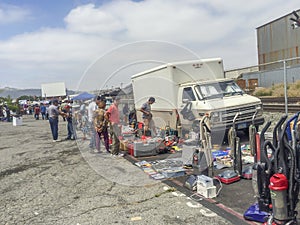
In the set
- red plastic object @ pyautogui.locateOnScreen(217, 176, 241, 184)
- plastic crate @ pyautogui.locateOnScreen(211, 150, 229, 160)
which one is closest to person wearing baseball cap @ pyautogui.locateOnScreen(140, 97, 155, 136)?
plastic crate @ pyautogui.locateOnScreen(211, 150, 229, 160)

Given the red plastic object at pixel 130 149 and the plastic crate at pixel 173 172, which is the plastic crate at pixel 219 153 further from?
the red plastic object at pixel 130 149

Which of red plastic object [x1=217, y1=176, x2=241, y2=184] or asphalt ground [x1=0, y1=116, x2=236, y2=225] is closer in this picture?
asphalt ground [x1=0, y1=116, x2=236, y2=225]

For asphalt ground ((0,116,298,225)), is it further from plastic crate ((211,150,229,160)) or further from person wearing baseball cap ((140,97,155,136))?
person wearing baseball cap ((140,97,155,136))

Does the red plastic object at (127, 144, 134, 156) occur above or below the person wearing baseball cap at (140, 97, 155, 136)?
below

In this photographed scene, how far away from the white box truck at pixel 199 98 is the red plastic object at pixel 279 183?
553cm

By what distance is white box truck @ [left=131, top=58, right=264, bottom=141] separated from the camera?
9.37m

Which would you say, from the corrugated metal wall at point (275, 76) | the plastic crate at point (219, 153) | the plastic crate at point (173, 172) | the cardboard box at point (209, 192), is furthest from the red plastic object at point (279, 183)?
the corrugated metal wall at point (275, 76)

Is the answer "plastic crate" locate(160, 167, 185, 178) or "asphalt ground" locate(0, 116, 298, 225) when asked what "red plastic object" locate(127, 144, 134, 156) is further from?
"plastic crate" locate(160, 167, 185, 178)

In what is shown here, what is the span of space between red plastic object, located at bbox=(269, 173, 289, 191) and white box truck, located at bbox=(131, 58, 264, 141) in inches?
218

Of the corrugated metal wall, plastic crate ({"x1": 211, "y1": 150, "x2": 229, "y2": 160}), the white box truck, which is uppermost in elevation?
the corrugated metal wall

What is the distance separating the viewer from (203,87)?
10148 millimetres

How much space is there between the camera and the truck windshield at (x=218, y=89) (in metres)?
9.93

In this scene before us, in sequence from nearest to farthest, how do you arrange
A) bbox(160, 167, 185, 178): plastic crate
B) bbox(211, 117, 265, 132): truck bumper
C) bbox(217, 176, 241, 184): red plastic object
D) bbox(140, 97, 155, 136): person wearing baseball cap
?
bbox(217, 176, 241, 184): red plastic object < bbox(160, 167, 185, 178): plastic crate < bbox(211, 117, 265, 132): truck bumper < bbox(140, 97, 155, 136): person wearing baseball cap

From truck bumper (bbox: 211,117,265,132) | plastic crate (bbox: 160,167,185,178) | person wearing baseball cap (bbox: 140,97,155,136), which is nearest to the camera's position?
plastic crate (bbox: 160,167,185,178)
